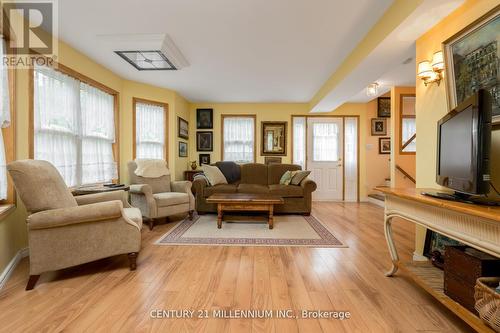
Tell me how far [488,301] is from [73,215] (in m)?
2.67

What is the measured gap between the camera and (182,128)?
16.3 feet

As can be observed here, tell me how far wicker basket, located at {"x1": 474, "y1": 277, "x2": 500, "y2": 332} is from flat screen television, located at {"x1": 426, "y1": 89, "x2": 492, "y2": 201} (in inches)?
17.1

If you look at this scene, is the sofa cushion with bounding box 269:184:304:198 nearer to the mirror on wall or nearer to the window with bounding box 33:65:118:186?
the mirror on wall

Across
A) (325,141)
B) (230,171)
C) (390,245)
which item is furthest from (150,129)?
(390,245)

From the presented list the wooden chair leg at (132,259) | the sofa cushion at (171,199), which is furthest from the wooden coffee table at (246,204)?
the wooden chair leg at (132,259)

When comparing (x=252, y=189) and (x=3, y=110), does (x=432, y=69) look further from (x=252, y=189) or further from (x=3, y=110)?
(x=3, y=110)

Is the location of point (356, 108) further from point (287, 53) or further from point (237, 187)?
point (237, 187)

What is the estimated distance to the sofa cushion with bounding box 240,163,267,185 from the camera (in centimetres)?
474

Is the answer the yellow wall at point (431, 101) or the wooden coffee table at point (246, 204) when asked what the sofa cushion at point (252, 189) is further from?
the yellow wall at point (431, 101)

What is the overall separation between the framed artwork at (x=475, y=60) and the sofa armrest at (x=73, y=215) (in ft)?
9.40

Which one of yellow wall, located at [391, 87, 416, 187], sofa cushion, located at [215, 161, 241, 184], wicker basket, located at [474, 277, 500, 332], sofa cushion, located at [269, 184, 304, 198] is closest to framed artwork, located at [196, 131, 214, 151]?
sofa cushion, located at [215, 161, 241, 184]

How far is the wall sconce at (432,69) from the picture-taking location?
1.84 m

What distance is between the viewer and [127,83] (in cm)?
394

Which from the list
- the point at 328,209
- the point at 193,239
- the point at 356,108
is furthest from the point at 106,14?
the point at 356,108
